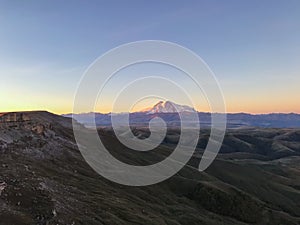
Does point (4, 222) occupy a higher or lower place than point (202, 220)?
higher

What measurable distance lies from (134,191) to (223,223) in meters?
27.0

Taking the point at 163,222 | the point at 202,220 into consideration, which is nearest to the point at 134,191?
the point at 202,220

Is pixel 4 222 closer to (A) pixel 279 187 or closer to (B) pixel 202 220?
(B) pixel 202 220

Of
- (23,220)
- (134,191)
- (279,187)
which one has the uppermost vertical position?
(23,220)

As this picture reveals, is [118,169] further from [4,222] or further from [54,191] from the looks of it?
[4,222]

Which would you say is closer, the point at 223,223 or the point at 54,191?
the point at 54,191

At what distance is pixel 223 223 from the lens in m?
103

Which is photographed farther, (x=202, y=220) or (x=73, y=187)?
(x=202, y=220)

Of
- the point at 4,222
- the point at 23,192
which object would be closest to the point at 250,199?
the point at 23,192

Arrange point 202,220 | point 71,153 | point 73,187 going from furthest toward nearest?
point 71,153, point 202,220, point 73,187

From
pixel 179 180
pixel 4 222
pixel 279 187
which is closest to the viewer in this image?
pixel 4 222

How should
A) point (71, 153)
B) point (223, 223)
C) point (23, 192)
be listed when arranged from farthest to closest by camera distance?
point (71, 153)
point (223, 223)
point (23, 192)

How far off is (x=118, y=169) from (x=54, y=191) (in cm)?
6488

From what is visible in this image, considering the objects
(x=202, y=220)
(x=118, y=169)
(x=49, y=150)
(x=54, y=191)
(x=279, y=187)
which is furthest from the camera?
(x=279, y=187)
